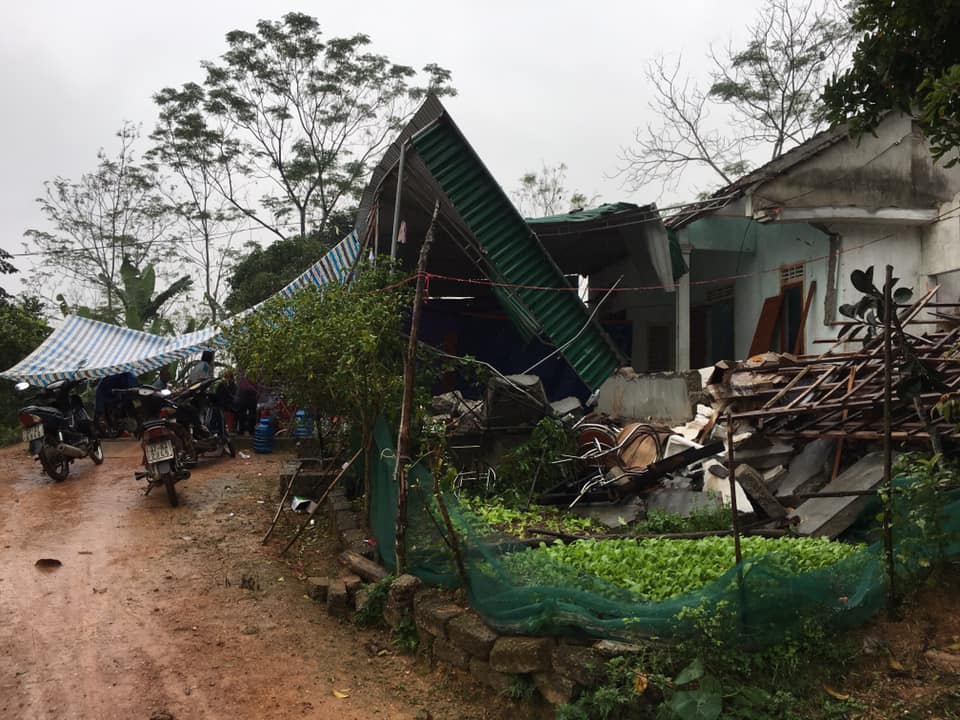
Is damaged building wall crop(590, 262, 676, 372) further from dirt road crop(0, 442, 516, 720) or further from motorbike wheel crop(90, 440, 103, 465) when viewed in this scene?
motorbike wheel crop(90, 440, 103, 465)

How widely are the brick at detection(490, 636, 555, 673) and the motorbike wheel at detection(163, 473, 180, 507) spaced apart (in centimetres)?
529

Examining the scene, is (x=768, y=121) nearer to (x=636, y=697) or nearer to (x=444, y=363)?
(x=444, y=363)

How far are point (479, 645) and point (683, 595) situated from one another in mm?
1261

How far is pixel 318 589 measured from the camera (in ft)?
19.2

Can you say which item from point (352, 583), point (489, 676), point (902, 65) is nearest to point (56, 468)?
point (352, 583)

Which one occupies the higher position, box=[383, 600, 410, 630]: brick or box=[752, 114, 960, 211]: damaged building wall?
box=[752, 114, 960, 211]: damaged building wall

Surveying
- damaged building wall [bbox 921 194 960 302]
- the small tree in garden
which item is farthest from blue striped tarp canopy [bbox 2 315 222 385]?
damaged building wall [bbox 921 194 960 302]

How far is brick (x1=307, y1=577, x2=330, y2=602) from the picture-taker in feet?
19.1

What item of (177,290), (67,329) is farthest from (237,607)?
(177,290)

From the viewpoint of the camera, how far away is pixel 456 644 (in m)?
4.52

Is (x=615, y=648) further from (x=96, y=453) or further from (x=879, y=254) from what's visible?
(x=96, y=453)

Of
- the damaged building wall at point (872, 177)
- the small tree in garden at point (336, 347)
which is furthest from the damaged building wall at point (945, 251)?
the small tree in garden at point (336, 347)

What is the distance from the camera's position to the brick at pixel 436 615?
4.66 m

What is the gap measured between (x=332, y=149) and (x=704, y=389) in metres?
19.6
